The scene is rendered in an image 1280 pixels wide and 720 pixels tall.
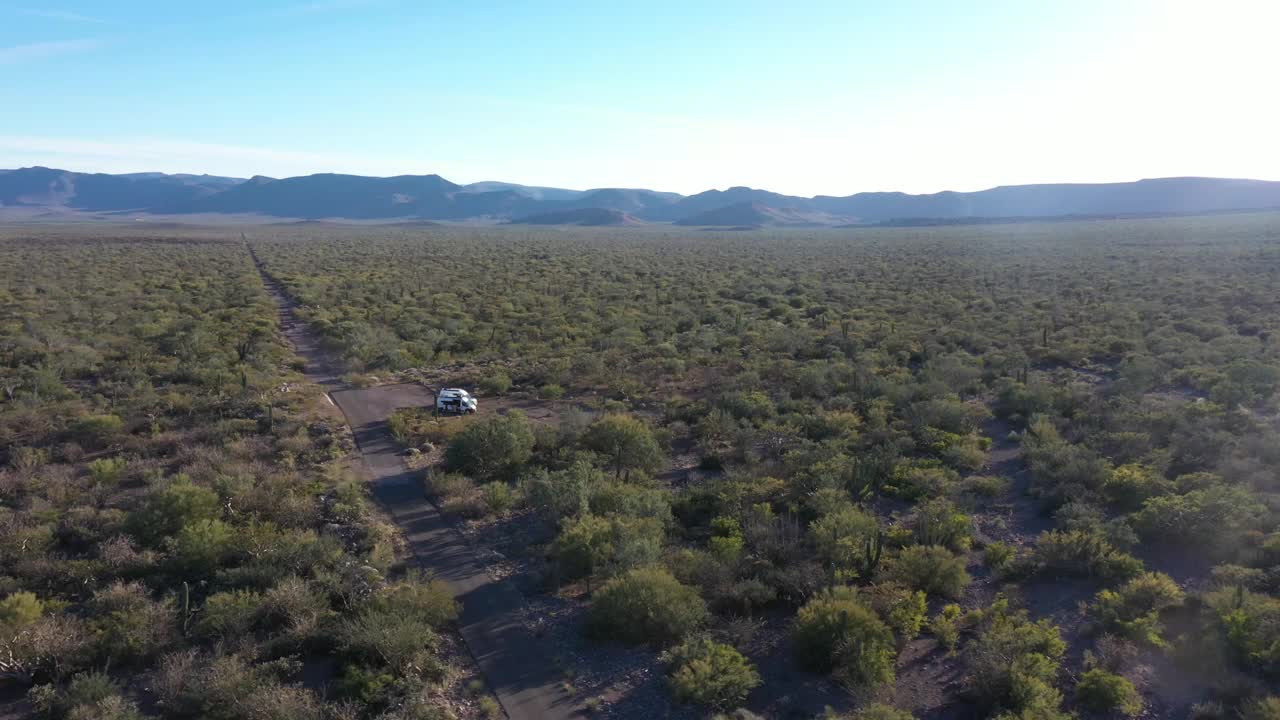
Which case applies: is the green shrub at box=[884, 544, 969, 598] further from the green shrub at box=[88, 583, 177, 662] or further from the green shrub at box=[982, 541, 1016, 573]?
the green shrub at box=[88, 583, 177, 662]

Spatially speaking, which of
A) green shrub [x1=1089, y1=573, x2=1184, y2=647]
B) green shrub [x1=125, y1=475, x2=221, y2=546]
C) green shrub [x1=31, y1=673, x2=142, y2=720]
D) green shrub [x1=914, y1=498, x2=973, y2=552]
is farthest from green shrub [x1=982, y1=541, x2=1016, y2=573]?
green shrub [x1=125, y1=475, x2=221, y2=546]

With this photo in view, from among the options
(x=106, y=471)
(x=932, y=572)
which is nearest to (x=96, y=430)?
(x=106, y=471)

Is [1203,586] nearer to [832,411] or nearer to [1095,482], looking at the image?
[1095,482]

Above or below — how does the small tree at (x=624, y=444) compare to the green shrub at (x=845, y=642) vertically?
above

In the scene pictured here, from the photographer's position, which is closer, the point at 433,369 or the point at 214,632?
the point at 214,632

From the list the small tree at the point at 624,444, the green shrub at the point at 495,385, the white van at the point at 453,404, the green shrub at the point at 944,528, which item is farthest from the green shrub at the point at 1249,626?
the green shrub at the point at 495,385

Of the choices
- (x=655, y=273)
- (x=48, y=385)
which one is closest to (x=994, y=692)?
(x=48, y=385)

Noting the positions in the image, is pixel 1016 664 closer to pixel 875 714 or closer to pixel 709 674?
pixel 875 714

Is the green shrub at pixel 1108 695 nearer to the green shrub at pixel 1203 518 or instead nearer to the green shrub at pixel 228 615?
the green shrub at pixel 1203 518
